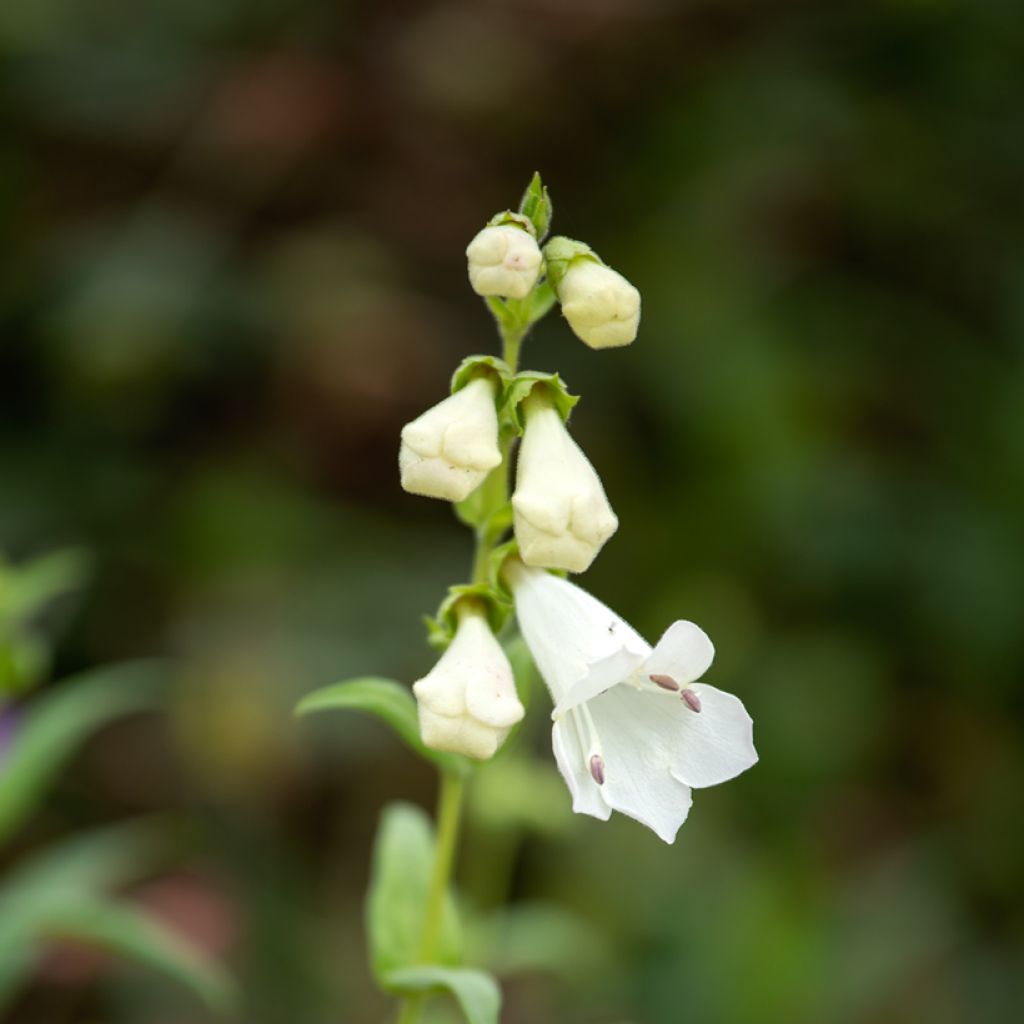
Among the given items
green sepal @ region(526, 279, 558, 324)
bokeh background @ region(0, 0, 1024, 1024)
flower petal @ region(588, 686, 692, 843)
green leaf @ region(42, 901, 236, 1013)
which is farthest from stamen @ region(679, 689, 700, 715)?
bokeh background @ region(0, 0, 1024, 1024)

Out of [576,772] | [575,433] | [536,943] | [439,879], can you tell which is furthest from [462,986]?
[575,433]

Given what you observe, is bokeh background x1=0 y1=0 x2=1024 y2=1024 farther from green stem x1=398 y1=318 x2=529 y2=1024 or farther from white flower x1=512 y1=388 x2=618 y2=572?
white flower x1=512 y1=388 x2=618 y2=572

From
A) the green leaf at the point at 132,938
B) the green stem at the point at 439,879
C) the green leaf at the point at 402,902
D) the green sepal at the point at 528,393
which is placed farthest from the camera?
the green leaf at the point at 132,938

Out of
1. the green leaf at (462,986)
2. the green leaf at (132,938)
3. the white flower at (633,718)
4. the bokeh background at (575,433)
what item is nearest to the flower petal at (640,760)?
the white flower at (633,718)

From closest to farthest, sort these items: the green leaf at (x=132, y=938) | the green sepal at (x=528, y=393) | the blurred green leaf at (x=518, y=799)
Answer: the green sepal at (x=528, y=393) → the green leaf at (x=132, y=938) → the blurred green leaf at (x=518, y=799)

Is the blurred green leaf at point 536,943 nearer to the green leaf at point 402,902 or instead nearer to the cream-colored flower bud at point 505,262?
the green leaf at point 402,902

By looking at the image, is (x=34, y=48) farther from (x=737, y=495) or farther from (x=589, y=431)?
(x=737, y=495)

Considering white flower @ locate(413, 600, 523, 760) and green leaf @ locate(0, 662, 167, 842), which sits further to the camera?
green leaf @ locate(0, 662, 167, 842)
